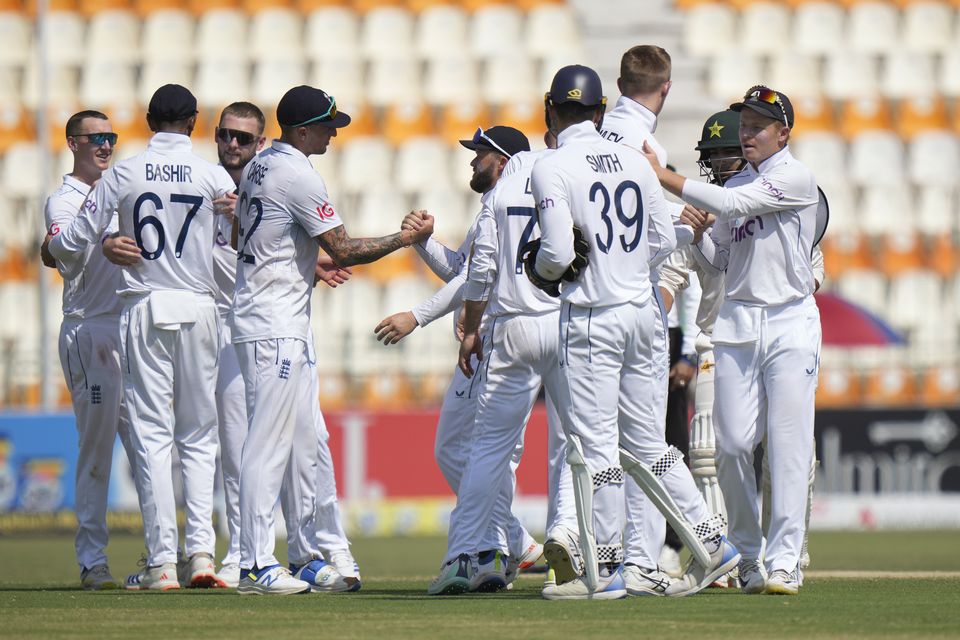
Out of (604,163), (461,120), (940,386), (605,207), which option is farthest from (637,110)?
(461,120)

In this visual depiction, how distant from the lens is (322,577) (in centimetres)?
805

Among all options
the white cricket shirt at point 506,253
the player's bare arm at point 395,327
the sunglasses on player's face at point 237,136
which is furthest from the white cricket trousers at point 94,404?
the white cricket shirt at point 506,253

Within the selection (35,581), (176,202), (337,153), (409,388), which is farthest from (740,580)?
(337,153)

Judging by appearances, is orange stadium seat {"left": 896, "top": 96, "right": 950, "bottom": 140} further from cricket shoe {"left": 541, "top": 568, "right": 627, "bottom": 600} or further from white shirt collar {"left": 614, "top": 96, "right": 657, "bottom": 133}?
cricket shoe {"left": 541, "top": 568, "right": 627, "bottom": 600}

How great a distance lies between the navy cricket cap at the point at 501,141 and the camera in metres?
8.52

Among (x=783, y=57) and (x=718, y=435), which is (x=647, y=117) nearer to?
(x=718, y=435)

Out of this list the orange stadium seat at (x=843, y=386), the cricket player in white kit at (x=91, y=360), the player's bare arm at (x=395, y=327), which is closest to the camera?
the player's bare arm at (x=395, y=327)

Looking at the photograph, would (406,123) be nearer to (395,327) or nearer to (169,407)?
(169,407)

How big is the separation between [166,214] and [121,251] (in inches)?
13.1

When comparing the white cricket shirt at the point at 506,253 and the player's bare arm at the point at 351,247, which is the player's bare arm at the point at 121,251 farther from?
the white cricket shirt at the point at 506,253

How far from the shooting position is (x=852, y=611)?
6559 mm

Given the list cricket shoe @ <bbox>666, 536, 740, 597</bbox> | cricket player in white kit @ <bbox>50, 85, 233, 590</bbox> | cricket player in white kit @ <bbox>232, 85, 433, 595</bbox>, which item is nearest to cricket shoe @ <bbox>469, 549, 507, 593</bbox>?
cricket player in white kit @ <bbox>232, 85, 433, 595</bbox>

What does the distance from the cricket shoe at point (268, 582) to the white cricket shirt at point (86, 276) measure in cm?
205

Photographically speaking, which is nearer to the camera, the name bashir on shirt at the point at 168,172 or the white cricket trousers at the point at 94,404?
the name bashir on shirt at the point at 168,172
